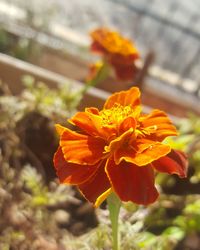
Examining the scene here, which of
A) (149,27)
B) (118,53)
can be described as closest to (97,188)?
(118,53)

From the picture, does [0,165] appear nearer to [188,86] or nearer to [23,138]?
[23,138]

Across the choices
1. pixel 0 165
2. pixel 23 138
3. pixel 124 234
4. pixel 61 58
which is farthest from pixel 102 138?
pixel 61 58

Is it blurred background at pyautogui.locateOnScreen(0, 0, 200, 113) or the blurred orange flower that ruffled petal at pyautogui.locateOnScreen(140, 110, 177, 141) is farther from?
blurred background at pyautogui.locateOnScreen(0, 0, 200, 113)

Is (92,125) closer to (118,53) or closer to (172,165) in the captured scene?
(172,165)

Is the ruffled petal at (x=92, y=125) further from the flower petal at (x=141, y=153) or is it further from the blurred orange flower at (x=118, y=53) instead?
the blurred orange flower at (x=118, y=53)

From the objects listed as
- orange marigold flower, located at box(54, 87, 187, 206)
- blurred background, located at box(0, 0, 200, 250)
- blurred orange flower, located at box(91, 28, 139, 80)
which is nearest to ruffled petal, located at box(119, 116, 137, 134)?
orange marigold flower, located at box(54, 87, 187, 206)

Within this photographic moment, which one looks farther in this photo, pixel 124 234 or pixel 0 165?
pixel 0 165
